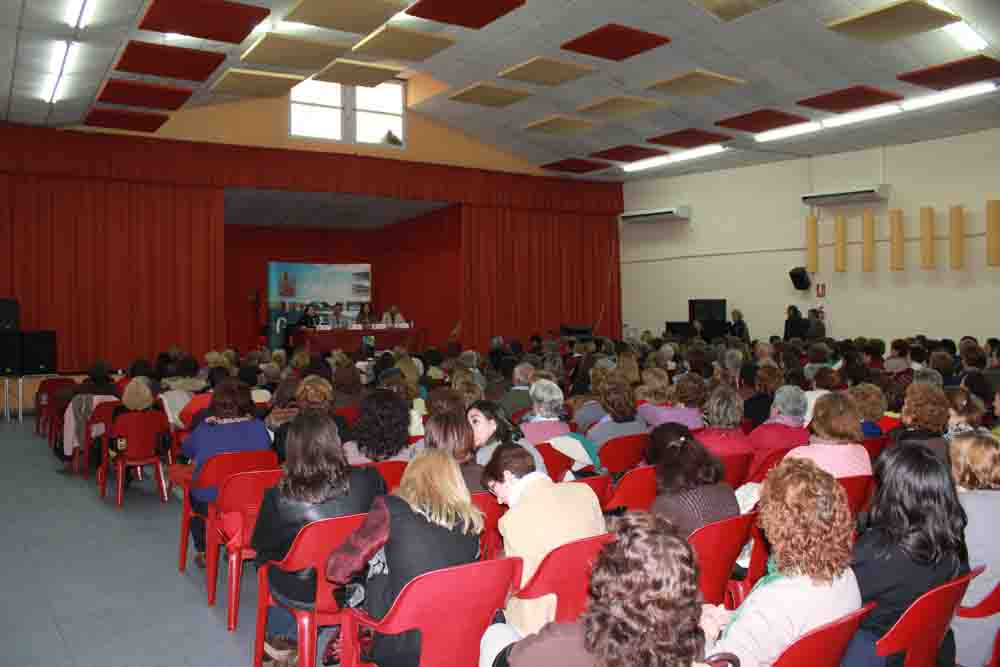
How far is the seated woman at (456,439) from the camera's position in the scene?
370 cm

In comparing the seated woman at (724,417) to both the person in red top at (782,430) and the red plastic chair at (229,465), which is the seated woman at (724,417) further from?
the red plastic chair at (229,465)

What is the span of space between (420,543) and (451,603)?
0.96 ft

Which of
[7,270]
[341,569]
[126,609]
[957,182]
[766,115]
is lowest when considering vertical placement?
[126,609]

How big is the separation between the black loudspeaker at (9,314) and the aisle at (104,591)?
5592mm

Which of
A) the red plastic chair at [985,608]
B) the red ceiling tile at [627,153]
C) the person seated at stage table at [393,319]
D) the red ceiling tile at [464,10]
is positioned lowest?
the red plastic chair at [985,608]

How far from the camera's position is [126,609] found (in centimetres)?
412

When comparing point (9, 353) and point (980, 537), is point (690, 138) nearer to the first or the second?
point (9, 353)

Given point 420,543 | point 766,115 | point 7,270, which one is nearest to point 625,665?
point 420,543

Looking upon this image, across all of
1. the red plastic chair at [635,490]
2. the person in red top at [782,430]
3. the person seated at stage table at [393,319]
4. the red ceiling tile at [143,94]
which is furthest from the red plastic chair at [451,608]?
the person seated at stage table at [393,319]

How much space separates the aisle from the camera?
3.62m

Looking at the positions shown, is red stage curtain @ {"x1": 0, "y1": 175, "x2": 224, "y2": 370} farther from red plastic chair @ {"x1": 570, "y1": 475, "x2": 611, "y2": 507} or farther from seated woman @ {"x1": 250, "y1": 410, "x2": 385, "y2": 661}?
red plastic chair @ {"x1": 570, "y1": 475, "x2": 611, "y2": 507}

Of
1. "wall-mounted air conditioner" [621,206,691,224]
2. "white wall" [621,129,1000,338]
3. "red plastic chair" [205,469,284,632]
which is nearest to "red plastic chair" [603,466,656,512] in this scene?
"red plastic chair" [205,469,284,632]

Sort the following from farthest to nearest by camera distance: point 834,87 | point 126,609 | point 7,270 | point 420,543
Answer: point 7,270 < point 834,87 < point 126,609 < point 420,543

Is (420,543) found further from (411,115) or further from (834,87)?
(411,115)
